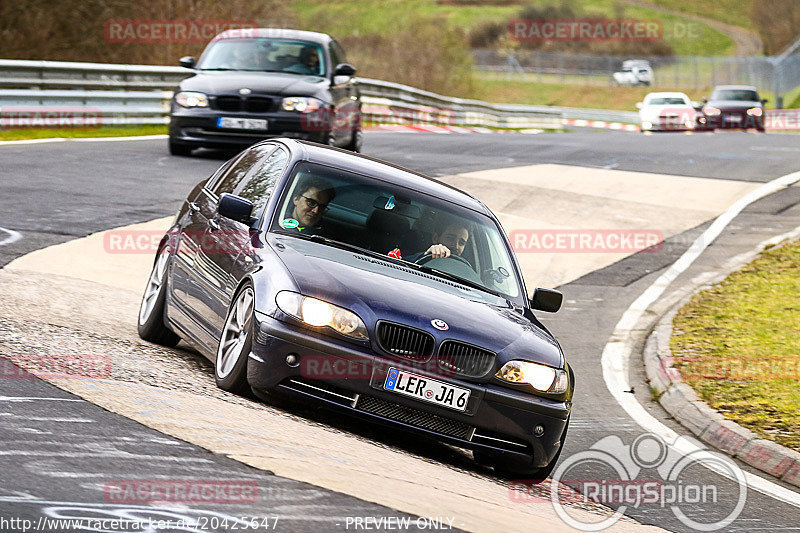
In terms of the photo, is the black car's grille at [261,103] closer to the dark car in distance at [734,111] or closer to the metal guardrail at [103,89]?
the metal guardrail at [103,89]

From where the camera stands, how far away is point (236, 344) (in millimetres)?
7156

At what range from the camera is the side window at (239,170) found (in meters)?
8.84

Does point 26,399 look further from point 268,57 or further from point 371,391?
point 268,57

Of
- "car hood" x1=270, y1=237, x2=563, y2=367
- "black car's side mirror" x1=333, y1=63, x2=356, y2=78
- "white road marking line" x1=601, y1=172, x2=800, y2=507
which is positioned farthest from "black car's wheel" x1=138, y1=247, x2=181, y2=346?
"black car's side mirror" x1=333, y1=63, x2=356, y2=78

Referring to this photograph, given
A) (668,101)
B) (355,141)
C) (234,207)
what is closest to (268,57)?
(355,141)

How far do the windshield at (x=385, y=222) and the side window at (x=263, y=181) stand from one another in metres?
0.20

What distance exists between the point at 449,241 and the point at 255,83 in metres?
11.4

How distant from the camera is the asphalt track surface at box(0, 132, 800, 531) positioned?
17.4ft

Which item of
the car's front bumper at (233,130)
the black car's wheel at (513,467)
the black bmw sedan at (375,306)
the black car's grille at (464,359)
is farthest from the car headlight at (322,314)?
the car's front bumper at (233,130)

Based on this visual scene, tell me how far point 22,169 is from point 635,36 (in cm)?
9122

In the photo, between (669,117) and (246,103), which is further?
(669,117)

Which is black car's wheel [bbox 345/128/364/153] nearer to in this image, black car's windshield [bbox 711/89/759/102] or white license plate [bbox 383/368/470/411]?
white license plate [bbox 383/368/470/411]

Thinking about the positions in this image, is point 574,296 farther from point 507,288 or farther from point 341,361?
A: point 341,361

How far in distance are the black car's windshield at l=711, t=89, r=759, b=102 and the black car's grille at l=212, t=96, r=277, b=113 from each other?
27975 millimetres
